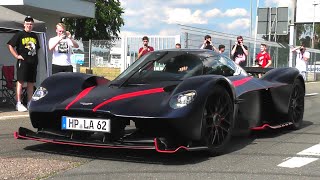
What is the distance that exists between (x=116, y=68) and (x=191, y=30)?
5347 millimetres

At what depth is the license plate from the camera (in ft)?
15.6

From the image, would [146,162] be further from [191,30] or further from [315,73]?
[315,73]

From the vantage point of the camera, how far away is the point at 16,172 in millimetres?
4480

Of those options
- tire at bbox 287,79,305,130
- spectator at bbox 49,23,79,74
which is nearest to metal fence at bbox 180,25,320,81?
tire at bbox 287,79,305,130

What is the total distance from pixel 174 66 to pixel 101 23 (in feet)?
154

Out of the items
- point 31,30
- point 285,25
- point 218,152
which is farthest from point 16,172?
point 285,25

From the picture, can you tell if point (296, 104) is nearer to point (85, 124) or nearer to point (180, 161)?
point (180, 161)

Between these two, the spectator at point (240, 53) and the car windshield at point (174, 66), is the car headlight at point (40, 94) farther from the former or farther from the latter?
the spectator at point (240, 53)

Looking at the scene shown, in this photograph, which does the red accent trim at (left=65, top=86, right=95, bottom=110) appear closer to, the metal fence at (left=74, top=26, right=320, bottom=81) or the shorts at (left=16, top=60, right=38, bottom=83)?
the shorts at (left=16, top=60, right=38, bottom=83)

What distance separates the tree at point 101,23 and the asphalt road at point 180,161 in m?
44.7

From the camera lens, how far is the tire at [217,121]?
5059 millimetres

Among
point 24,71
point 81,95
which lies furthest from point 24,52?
point 81,95

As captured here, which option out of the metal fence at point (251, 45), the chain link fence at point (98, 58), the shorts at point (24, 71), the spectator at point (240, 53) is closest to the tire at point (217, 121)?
the shorts at point (24, 71)

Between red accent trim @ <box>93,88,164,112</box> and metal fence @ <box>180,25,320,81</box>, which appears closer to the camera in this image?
red accent trim @ <box>93,88,164,112</box>
